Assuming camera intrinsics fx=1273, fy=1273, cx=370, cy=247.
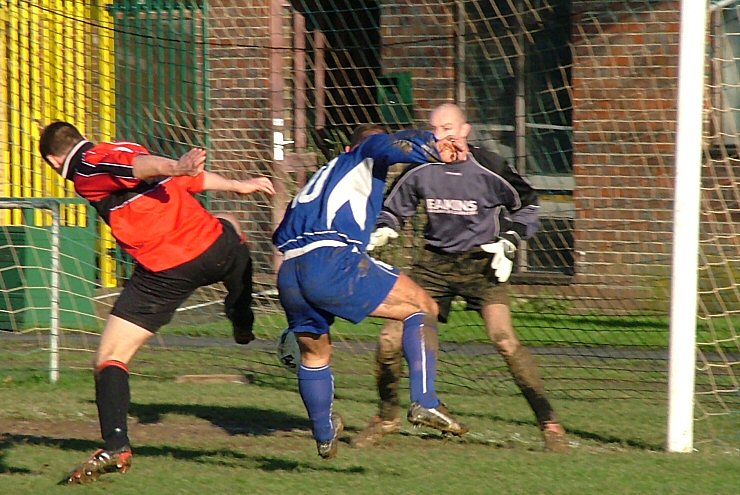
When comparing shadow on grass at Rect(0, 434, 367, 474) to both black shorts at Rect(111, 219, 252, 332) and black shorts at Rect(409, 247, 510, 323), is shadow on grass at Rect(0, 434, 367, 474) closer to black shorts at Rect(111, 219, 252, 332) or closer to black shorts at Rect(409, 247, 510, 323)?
black shorts at Rect(111, 219, 252, 332)

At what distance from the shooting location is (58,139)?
20.0ft

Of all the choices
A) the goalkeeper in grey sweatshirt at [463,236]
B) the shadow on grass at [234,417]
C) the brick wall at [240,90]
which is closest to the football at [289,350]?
the goalkeeper in grey sweatshirt at [463,236]

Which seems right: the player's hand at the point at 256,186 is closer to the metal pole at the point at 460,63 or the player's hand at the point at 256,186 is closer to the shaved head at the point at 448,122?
the shaved head at the point at 448,122

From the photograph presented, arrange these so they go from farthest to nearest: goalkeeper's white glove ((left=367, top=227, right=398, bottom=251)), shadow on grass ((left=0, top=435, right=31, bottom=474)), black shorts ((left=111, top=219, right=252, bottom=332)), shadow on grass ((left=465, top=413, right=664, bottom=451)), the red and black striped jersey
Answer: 1. goalkeeper's white glove ((left=367, top=227, right=398, bottom=251))
2. shadow on grass ((left=465, top=413, right=664, bottom=451))
3. shadow on grass ((left=0, top=435, right=31, bottom=474))
4. black shorts ((left=111, top=219, right=252, bottom=332))
5. the red and black striped jersey

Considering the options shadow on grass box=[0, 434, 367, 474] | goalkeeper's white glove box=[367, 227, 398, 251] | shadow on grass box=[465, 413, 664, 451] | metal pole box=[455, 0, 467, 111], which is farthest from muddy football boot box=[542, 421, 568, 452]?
metal pole box=[455, 0, 467, 111]

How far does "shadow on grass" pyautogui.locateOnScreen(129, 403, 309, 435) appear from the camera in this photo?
7.62 m

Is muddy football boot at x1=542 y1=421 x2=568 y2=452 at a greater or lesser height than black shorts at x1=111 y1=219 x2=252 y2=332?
lesser

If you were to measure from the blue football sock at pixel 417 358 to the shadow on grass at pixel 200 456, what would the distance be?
52 centimetres

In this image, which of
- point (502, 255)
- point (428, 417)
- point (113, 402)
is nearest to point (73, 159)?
point (113, 402)

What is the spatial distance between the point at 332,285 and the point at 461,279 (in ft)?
5.06

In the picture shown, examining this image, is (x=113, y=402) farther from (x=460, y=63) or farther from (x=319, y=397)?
(x=460, y=63)

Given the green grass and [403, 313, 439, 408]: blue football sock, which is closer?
the green grass

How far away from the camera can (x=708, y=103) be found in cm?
730

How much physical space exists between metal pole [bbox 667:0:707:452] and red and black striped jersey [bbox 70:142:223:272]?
96.0 inches
